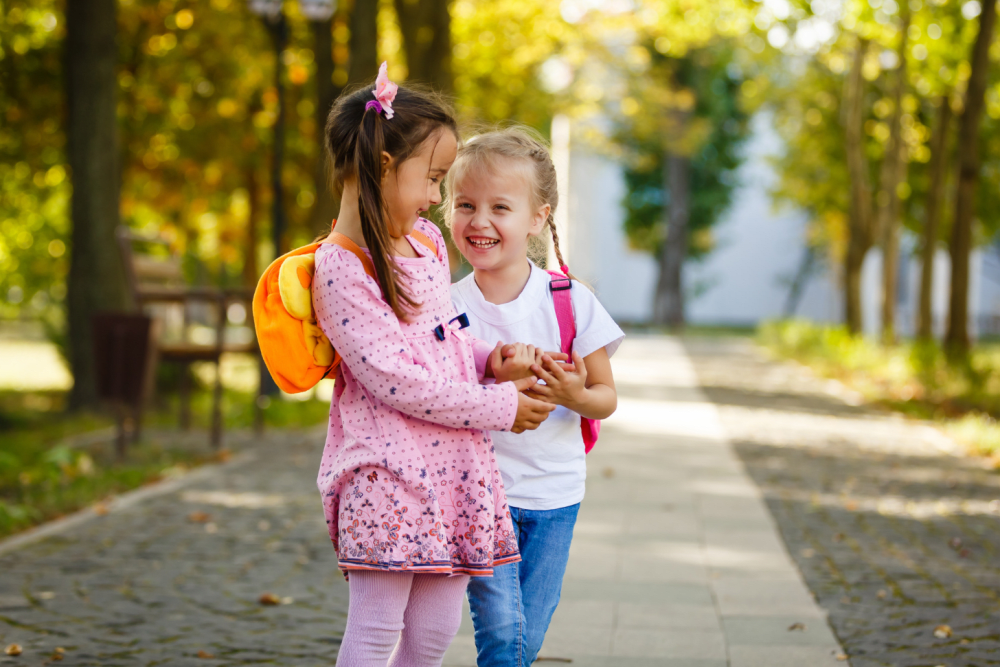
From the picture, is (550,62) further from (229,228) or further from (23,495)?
(23,495)

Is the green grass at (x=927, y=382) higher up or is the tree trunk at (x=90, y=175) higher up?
the tree trunk at (x=90, y=175)

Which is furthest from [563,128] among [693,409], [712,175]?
[712,175]

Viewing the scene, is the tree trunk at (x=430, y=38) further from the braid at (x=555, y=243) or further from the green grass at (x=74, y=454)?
the braid at (x=555, y=243)

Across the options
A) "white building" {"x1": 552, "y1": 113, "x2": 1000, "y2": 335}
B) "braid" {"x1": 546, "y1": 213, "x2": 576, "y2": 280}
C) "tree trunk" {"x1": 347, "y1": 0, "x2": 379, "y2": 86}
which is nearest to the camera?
"braid" {"x1": 546, "y1": 213, "x2": 576, "y2": 280}

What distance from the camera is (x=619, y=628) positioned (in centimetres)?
419

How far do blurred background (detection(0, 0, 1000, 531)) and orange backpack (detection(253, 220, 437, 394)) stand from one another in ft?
0.92

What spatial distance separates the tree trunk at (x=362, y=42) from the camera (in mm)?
11305

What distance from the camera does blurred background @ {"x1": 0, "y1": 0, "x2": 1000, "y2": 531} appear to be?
1069cm

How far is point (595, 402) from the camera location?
2.58m

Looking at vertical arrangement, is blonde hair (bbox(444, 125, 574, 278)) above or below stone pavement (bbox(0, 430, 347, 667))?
above

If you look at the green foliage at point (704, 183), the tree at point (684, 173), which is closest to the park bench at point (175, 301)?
the tree at point (684, 173)

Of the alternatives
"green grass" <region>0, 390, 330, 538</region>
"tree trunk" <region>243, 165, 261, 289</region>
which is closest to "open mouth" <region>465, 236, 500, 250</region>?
"green grass" <region>0, 390, 330, 538</region>

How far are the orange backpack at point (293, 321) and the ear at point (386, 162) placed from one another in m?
0.17

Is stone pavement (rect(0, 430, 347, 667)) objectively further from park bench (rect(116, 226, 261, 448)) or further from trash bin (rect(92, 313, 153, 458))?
park bench (rect(116, 226, 261, 448))
